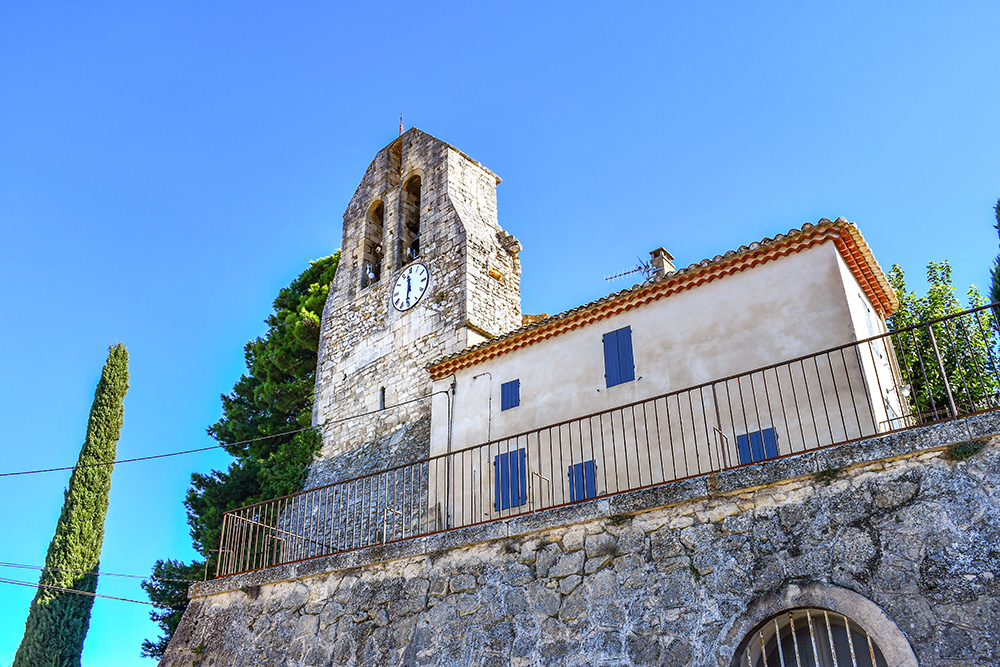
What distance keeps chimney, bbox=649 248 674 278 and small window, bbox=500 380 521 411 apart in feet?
11.5

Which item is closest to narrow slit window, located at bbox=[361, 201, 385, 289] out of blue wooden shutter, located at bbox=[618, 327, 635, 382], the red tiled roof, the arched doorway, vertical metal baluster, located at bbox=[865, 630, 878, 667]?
the red tiled roof

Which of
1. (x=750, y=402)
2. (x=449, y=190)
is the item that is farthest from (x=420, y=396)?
(x=750, y=402)

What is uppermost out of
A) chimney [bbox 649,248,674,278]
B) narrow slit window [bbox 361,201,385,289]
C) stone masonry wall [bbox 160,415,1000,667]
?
narrow slit window [bbox 361,201,385,289]

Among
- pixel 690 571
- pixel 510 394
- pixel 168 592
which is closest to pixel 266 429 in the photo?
pixel 168 592

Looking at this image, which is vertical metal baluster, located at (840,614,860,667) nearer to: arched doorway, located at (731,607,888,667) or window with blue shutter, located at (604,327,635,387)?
arched doorway, located at (731,607,888,667)

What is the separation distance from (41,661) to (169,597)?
9.10 feet

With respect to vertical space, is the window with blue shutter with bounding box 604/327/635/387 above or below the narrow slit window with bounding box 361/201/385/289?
below

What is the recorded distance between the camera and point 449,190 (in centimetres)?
2008

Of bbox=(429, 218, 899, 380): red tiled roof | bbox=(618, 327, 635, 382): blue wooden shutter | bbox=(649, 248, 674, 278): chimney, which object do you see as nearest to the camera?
bbox=(429, 218, 899, 380): red tiled roof

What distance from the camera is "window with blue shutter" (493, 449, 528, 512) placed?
12.5 meters

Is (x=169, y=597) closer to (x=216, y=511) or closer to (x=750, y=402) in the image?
(x=216, y=511)

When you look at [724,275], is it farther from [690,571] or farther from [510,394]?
[690,571]

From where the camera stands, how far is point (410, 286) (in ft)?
63.4

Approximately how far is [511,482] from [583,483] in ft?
4.39
